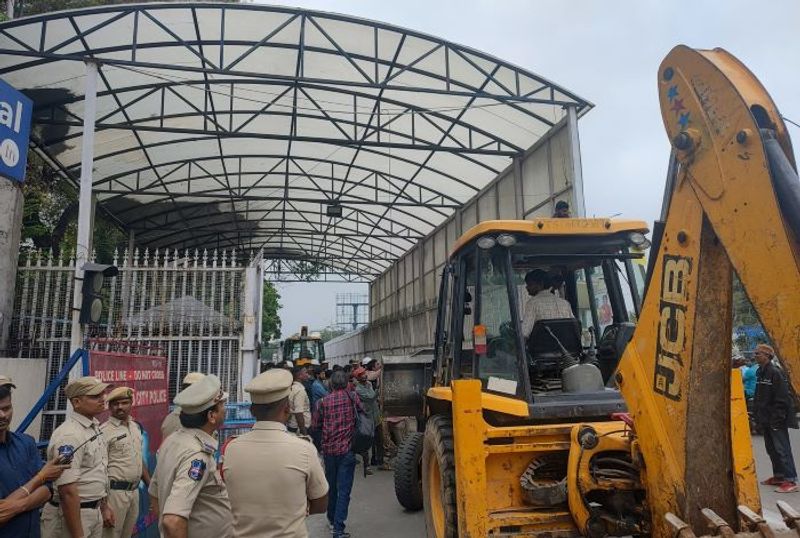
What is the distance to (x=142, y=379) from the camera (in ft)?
20.4

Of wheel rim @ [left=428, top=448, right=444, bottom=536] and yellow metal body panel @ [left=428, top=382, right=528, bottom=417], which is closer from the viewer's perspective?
yellow metal body panel @ [left=428, top=382, right=528, bottom=417]

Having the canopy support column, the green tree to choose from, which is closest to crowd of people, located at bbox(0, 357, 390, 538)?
the canopy support column

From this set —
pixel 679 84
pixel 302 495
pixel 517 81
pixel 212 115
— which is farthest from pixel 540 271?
pixel 212 115

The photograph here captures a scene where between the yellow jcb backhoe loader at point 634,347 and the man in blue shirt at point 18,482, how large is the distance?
2285mm

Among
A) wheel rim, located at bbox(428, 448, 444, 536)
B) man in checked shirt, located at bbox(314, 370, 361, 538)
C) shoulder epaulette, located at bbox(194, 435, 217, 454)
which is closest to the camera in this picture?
shoulder epaulette, located at bbox(194, 435, 217, 454)

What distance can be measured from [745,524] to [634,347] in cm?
87

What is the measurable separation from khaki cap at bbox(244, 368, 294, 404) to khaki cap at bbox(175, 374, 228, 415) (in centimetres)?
37

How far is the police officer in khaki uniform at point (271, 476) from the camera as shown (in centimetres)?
245

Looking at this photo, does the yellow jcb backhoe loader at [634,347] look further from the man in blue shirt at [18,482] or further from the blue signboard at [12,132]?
the blue signboard at [12,132]

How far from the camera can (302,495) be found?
2516 millimetres

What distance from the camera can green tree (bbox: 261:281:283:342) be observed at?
33.2 metres

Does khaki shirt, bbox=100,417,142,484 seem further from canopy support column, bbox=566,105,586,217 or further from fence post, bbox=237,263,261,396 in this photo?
canopy support column, bbox=566,105,586,217

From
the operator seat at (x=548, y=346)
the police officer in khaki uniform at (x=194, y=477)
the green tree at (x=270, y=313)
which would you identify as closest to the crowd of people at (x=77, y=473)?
the police officer in khaki uniform at (x=194, y=477)

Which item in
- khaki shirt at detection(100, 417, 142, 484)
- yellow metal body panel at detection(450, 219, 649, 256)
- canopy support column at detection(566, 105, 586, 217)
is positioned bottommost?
khaki shirt at detection(100, 417, 142, 484)
